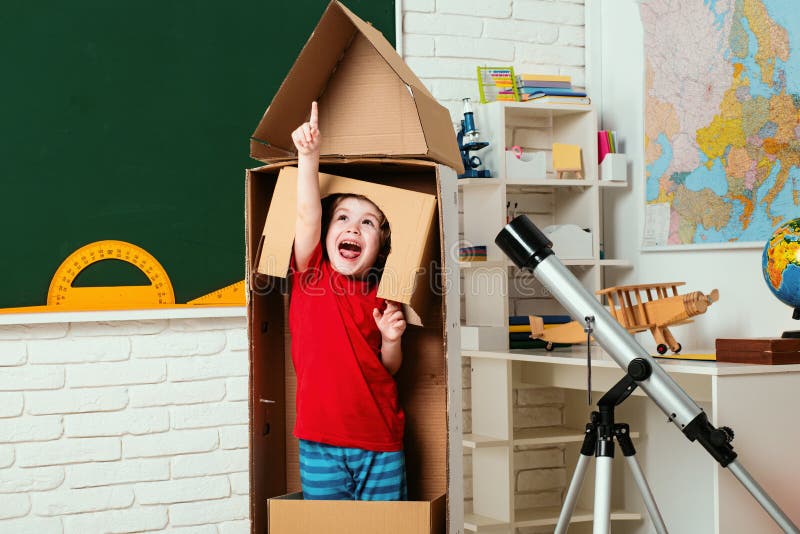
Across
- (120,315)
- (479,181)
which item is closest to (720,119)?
(479,181)

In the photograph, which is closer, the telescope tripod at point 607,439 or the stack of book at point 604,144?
the telescope tripod at point 607,439

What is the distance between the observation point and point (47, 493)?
2266 mm

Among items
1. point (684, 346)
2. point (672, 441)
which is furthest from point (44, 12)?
point (672, 441)

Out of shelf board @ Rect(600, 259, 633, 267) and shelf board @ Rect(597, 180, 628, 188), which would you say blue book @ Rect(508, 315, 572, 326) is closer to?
shelf board @ Rect(600, 259, 633, 267)

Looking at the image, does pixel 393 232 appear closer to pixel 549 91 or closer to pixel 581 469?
pixel 581 469

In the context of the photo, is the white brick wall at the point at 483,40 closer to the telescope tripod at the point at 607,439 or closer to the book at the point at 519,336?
the book at the point at 519,336

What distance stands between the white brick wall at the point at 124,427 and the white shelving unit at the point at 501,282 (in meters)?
0.68

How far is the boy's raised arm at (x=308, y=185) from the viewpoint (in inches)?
60.6

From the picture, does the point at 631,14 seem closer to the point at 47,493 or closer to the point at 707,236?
the point at 707,236

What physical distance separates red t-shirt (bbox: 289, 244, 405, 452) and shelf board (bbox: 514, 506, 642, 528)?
3.18ft

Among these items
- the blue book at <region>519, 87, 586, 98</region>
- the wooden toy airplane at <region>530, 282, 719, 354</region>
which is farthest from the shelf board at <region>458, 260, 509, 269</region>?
the blue book at <region>519, 87, 586, 98</region>

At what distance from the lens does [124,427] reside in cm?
233

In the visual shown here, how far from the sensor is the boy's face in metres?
1.65

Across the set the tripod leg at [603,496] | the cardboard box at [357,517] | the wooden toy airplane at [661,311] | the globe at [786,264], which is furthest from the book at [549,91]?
the cardboard box at [357,517]
